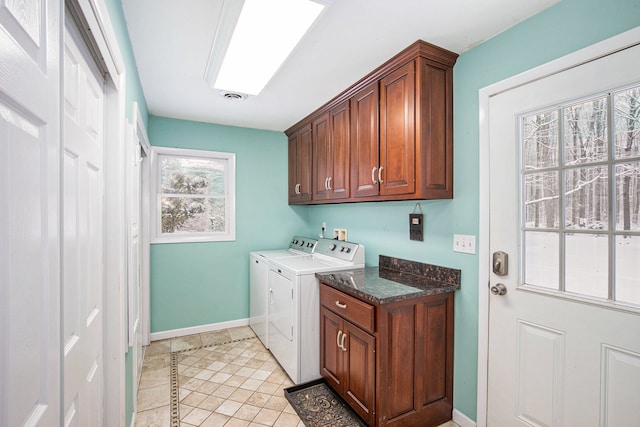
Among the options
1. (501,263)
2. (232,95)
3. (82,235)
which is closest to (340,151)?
(232,95)

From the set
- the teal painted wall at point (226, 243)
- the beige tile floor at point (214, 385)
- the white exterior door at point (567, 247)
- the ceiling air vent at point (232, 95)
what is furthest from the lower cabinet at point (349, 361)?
the ceiling air vent at point (232, 95)

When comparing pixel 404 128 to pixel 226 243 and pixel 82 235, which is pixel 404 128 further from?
pixel 226 243

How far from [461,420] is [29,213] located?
2.41 metres

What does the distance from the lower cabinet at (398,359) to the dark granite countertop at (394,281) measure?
0.05 meters

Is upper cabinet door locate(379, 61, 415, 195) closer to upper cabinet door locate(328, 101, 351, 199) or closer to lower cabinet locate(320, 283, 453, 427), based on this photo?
upper cabinet door locate(328, 101, 351, 199)

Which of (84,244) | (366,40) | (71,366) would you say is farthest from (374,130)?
(71,366)

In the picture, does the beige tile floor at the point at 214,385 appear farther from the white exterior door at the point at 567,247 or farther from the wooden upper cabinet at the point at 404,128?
the wooden upper cabinet at the point at 404,128

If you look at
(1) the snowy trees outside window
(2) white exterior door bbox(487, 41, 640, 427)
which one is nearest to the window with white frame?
(2) white exterior door bbox(487, 41, 640, 427)

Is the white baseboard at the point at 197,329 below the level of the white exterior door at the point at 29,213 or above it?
below

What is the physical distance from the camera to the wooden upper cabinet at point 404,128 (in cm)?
189

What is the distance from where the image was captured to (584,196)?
1.42 meters

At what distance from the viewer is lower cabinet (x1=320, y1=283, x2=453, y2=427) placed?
5.87ft

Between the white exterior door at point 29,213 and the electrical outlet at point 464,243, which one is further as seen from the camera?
the electrical outlet at point 464,243

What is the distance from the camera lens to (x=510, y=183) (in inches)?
66.9
